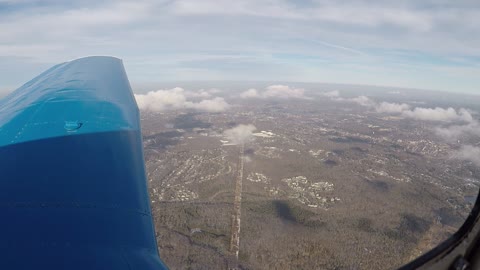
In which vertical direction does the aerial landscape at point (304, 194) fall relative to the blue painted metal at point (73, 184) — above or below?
below

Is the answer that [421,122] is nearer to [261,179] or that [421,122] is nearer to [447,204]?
[447,204]

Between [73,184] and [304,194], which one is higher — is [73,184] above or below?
above

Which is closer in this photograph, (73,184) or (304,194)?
(73,184)

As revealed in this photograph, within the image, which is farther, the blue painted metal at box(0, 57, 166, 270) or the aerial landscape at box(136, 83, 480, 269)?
the aerial landscape at box(136, 83, 480, 269)

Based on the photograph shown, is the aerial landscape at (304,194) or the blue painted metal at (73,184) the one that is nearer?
the blue painted metal at (73,184)
